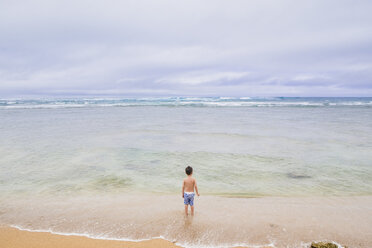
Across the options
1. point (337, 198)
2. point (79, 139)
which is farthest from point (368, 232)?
point (79, 139)

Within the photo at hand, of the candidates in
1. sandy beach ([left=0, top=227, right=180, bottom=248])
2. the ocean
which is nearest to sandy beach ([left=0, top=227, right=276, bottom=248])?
sandy beach ([left=0, top=227, right=180, bottom=248])

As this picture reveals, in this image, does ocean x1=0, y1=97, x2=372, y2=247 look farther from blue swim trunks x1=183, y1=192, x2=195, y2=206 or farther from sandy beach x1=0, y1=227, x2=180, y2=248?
blue swim trunks x1=183, y1=192, x2=195, y2=206

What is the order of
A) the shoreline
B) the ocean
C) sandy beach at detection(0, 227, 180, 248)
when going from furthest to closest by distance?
the ocean
the shoreline
sandy beach at detection(0, 227, 180, 248)

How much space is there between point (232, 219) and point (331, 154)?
21.0ft

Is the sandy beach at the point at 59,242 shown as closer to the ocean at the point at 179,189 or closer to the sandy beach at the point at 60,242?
the sandy beach at the point at 60,242

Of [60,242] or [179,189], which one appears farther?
[179,189]

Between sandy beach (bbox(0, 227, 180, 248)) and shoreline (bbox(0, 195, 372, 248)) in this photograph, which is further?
shoreline (bbox(0, 195, 372, 248))

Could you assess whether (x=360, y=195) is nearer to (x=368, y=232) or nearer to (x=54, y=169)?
(x=368, y=232)

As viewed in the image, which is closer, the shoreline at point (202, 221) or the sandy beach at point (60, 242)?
the sandy beach at point (60, 242)

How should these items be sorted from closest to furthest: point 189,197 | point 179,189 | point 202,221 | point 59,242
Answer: point 59,242, point 202,221, point 189,197, point 179,189

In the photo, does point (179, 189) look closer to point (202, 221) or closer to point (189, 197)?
point (189, 197)

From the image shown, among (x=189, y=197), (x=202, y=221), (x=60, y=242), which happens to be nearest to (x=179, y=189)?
(x=189, y=197)

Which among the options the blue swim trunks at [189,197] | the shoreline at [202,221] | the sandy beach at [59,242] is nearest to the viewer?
the sandy beach at [59,242]

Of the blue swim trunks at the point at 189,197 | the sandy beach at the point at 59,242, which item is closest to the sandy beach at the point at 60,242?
the sandy beach at the point at 59,242
